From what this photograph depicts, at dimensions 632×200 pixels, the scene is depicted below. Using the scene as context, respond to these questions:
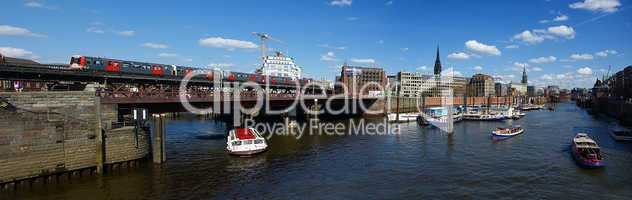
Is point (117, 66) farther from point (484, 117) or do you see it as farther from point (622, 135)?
point (484, 117)

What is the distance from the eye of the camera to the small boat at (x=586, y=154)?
3734 cm

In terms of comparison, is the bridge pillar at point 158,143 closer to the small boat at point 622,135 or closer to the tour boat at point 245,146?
the tour boat at point 245,146

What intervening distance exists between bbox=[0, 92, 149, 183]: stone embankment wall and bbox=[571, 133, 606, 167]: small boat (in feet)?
162

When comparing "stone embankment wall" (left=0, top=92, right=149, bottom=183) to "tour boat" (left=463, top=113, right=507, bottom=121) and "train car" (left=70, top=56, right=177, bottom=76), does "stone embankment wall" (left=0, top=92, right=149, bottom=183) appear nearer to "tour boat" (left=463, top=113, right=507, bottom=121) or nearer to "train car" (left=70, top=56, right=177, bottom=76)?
"train car" (left=70, top=56, right=177, bottom=76)

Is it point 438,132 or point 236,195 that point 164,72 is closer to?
point 236,195

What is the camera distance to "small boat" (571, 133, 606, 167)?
37.3 meters

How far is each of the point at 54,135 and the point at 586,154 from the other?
55120 mm

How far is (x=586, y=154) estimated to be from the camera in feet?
128

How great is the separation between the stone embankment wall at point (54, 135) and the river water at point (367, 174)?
175 centimetres

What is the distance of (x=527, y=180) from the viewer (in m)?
33.9

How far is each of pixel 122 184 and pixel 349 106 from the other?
84.7 m

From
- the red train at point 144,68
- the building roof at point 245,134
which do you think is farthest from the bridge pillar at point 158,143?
the red train at point 144,68

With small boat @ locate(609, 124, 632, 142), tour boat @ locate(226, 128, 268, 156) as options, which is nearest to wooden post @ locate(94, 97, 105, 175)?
tour boat @ locate(226, 128, 268, 156)

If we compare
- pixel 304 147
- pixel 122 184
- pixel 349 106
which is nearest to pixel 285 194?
pixel 122 184
